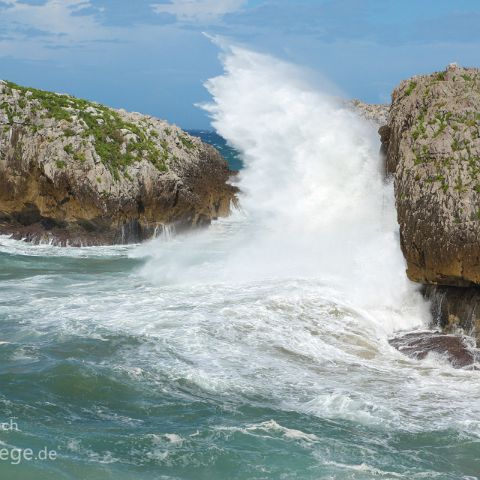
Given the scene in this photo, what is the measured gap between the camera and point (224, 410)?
12578mm

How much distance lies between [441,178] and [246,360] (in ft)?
20.2

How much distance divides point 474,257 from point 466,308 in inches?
54.0

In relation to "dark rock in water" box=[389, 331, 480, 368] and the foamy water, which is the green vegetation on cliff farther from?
"dark rock in water" box=[389, 331, 480, 368]

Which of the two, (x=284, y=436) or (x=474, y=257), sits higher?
(x=474, y=257)

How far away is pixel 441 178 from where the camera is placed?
1695 centimetres

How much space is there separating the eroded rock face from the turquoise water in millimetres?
2327

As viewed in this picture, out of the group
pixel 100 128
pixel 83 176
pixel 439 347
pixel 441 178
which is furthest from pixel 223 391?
pixel 100 128

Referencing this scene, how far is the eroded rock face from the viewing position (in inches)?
644

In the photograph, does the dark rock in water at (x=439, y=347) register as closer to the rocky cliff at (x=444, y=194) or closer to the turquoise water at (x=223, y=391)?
the turquoise water at (x=223, y=391)

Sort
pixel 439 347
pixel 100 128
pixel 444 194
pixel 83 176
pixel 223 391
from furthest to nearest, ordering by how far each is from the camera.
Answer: pixel 100 128 < pixel 83 176 < pixel 444 194 < pixel 439 347 < pixel 223 391

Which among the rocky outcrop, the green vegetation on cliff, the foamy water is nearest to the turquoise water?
the foamy water

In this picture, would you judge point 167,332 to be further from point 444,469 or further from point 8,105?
point 8,105

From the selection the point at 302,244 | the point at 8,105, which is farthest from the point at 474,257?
the point at 8,105

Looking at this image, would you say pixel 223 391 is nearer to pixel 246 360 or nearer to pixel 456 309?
pixel 246 360
